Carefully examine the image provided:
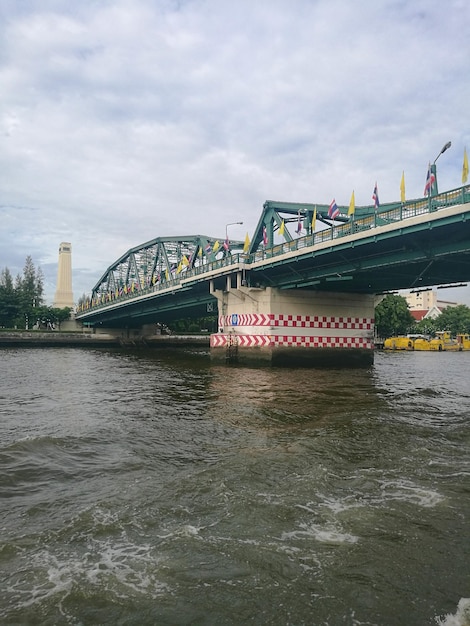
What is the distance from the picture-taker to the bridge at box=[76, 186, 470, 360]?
65.7 feet

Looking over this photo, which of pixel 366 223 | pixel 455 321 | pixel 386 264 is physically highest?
pixel 366 223

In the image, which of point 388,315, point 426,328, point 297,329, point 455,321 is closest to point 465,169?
point 297,329

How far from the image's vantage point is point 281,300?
103 ft

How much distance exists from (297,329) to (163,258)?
4186 cm

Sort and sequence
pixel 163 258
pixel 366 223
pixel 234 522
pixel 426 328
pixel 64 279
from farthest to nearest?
pixel 426 328 → pixel 64 279 → pixel 163 258 → pixel 366 223 → pixel 234 522

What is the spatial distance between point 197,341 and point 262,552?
2807 inches

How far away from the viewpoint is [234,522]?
15.9 feet

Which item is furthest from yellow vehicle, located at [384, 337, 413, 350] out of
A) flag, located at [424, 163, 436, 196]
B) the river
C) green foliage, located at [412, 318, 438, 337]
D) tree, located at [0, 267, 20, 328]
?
tree, located at [0, 267, 20, 328]

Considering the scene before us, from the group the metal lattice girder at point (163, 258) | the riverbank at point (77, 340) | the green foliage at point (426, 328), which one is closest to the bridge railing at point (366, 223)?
the metal lattice girder at point (163, 258)

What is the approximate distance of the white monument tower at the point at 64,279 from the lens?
111919 mm

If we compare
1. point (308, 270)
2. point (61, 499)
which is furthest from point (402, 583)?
point (308, 270)

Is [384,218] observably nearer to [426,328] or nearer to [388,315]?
[388,315]

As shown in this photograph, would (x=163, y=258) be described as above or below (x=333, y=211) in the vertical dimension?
above

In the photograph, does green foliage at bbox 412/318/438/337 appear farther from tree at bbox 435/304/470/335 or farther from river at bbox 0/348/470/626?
river at bbox 0/348/470/626
